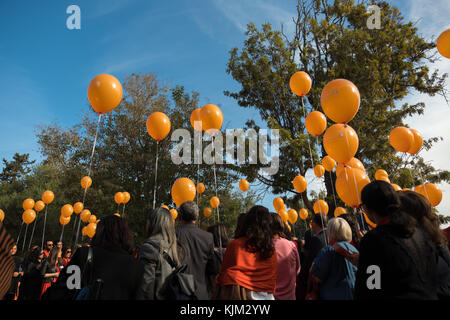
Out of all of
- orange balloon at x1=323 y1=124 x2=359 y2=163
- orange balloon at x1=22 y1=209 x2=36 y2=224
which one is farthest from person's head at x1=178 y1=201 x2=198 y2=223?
orange balloon at x1=22 y1=209 x2=36 y2=224

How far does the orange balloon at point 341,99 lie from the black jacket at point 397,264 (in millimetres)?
2793

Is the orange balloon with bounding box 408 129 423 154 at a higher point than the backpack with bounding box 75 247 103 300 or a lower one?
higher

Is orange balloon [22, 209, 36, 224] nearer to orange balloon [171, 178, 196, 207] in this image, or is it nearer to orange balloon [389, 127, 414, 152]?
orange balloon [171, 178, 196, 207]

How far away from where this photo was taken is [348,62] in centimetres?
1314

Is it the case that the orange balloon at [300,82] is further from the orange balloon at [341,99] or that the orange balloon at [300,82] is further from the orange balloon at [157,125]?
the orange balloon at [157,125]

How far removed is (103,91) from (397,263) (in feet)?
14.2

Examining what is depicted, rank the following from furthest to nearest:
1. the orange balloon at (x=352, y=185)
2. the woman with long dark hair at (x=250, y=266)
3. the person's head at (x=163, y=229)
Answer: the orange balloon at (x=352, y=185) → the person's head at (x=163, y=229) → the woman with long dark hair at (x=250, y=266)

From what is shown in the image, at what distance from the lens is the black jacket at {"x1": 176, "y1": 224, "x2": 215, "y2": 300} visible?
2.79 metres

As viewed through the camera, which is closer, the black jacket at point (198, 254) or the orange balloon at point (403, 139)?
the black jacket at point (198, 254)

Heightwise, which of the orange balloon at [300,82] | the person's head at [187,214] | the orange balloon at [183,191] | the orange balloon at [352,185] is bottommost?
the person's head at [187,214]

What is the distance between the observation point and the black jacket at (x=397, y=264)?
4.98 feet

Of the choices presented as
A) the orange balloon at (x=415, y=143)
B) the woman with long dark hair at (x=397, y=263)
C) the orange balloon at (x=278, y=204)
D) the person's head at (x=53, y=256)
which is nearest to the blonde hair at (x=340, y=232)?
the woman with long dark hair at (x=397, y=263)

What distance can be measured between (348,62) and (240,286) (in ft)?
45.1
